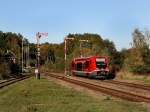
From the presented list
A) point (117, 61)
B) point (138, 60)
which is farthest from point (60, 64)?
point (138, 60)

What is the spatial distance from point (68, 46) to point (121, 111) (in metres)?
150

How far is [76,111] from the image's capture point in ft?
55.7

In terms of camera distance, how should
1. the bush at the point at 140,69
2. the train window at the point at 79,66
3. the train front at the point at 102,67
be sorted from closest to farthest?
the bush at the point at 140,69 < the train front at the point at 102,67 < the train window at the point at 79,66

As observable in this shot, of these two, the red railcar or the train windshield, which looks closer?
the red railcar

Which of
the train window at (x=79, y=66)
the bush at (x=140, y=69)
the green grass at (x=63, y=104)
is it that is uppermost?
the train window at (x=79, y=66)

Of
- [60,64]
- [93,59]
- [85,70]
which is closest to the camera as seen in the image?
[93,59]

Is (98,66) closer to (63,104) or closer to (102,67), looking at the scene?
(102,67)

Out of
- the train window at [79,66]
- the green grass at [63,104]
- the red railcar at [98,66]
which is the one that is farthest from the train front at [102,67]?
the green grass at [63,104]

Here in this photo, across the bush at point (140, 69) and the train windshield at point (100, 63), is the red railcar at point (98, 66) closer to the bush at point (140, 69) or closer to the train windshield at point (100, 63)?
the train windshield at point (100, 63)

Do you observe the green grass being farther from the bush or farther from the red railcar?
the red railcar

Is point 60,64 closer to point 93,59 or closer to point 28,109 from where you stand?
point 93,59

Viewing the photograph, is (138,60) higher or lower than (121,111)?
higher

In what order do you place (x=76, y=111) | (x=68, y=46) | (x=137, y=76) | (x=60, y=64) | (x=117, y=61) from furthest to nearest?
(x=68, y=46) < (x=60, y=64) < (x=117, y=61) < (x=137, y=76) < (x=76, y=111)

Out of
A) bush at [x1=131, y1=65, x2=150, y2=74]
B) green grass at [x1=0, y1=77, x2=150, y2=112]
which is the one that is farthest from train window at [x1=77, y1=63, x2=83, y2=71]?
green grass at [x1=0, y1=77, x2=150, y2=112]
